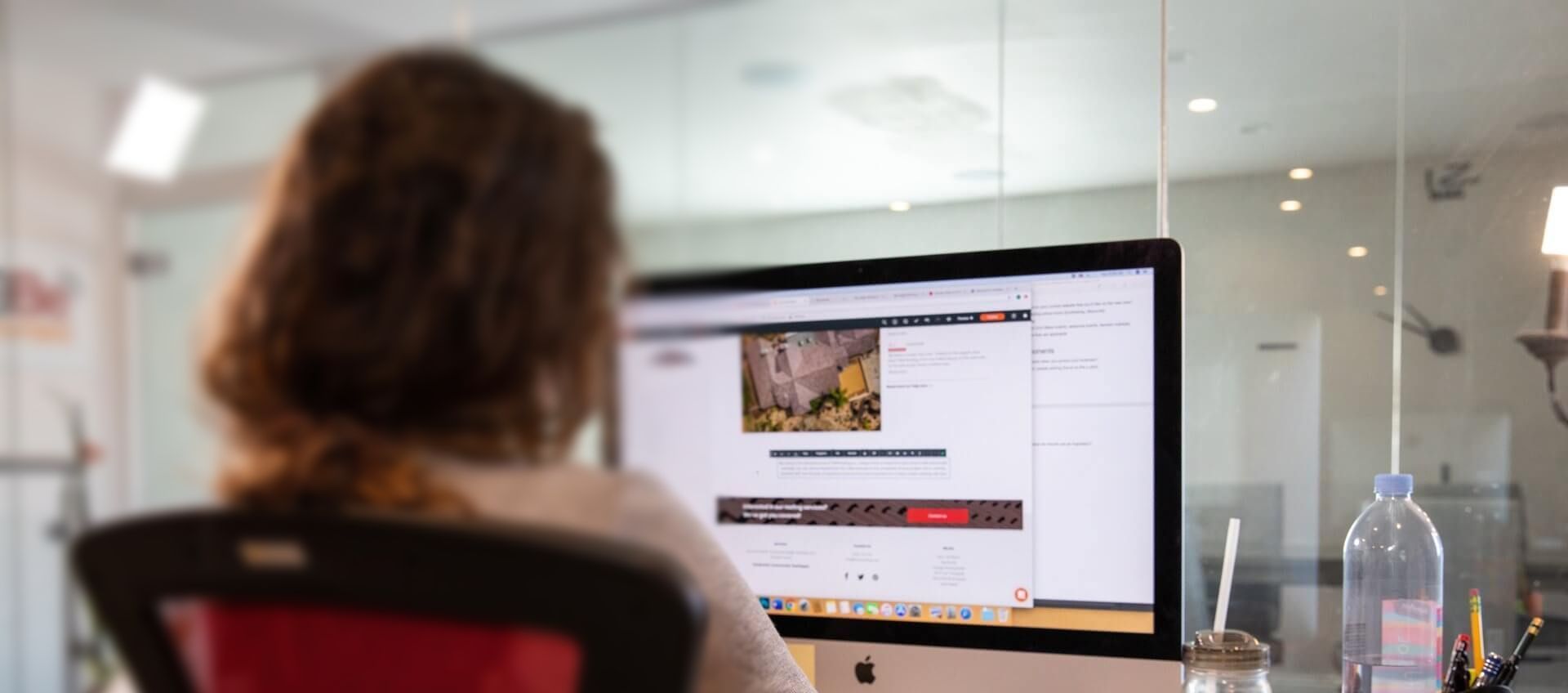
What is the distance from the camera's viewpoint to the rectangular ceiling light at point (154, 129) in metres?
2.31

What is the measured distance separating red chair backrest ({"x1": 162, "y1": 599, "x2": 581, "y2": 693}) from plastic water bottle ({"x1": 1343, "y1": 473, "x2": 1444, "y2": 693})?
776mm

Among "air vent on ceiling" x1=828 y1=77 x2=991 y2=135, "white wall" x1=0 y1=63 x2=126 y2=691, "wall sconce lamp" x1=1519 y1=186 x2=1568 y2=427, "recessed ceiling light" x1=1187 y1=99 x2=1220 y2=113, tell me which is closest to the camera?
"wall sconce lamp" x1=1519 y1=186 x2=1568 y2=427

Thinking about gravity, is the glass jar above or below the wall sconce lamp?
below

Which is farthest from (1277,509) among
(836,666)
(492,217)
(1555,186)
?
(492,217)

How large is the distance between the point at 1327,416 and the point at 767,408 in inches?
21.5

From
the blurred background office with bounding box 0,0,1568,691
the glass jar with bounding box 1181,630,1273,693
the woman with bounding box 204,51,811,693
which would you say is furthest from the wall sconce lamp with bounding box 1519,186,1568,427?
the woman with bounding box 204,51,811,693

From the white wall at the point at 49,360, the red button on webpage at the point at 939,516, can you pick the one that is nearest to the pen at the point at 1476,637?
the red button on webpage at the point at 939,516

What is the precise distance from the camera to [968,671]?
0.86m

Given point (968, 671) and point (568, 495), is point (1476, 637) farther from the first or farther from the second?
point (568, 495)

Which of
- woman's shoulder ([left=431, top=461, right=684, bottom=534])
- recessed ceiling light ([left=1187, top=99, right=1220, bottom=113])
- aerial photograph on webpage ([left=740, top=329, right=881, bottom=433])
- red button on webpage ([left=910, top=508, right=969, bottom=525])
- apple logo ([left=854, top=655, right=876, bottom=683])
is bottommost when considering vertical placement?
apple logo ([left=854, top=655, right=876, bottom=683])

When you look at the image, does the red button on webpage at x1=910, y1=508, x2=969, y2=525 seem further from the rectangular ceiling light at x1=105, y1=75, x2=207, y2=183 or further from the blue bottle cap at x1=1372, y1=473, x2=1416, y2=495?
the rectangular ceiling light at x1=105, y1=75, x2=207, y2=183

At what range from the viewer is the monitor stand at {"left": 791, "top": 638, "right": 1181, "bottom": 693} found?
81 centimetres

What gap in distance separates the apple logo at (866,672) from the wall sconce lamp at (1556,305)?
2.22ft

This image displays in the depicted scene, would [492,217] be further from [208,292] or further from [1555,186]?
[1555,186]
